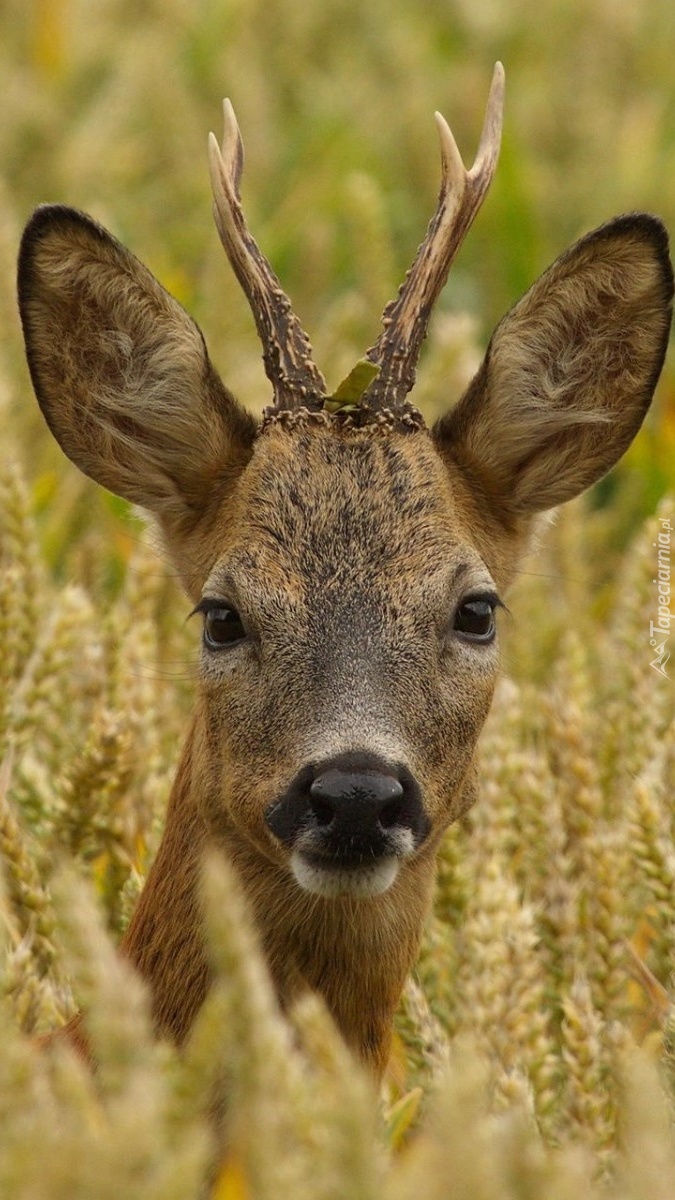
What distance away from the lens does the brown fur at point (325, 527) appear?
5.03 meters

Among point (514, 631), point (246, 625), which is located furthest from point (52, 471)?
point (246, 625)

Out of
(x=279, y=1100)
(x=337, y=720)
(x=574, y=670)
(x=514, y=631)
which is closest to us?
(x=279, y=1100)

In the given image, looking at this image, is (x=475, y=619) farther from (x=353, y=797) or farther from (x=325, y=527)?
(x=353, y=797)

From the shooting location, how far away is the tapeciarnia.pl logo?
257 inches

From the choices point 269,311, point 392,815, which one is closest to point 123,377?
point 269,311

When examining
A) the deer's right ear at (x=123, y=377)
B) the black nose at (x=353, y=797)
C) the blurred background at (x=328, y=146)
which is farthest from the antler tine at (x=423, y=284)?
the blurred background at (x=328, y=146)

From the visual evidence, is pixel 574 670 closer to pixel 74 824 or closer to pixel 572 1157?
pixel 74 824

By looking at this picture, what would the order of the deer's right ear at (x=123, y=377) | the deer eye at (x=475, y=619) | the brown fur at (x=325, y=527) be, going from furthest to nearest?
the deer's right ear at (x=123, y=377) → the deer eye at (x=475, y=619) → the brown fur at (x=325, y=527)

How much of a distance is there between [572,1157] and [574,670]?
356cm

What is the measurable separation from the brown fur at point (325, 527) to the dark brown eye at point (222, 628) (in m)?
0.05

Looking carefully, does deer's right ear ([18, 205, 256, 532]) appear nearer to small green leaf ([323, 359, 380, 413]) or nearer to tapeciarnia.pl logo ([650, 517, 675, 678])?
small green leaf ([323, 359, 380, 413])

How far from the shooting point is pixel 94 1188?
8.44ft

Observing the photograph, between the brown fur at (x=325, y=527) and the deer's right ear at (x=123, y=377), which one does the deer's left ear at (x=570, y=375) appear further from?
the deer's right ear at (x=123, y=377)

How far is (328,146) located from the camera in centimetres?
1222
